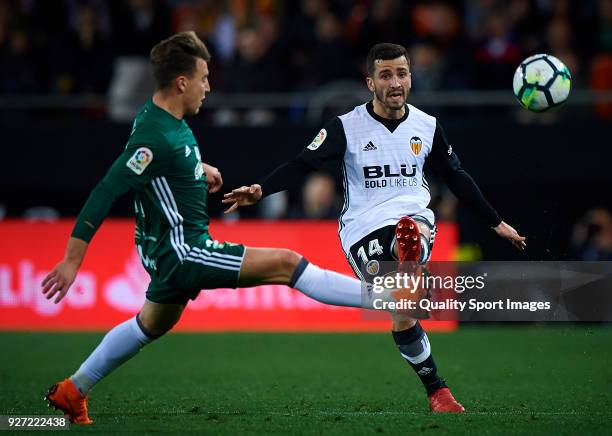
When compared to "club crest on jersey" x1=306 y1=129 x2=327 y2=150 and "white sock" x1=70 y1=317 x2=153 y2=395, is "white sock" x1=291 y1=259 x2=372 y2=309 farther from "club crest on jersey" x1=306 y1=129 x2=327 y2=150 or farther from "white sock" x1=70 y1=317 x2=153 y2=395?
"club crest on jersey" x1=306 y1=129 x2=327 y2=150

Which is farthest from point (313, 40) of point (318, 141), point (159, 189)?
point (159, 189)

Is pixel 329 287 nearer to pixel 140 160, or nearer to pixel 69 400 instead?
pixel 140 160

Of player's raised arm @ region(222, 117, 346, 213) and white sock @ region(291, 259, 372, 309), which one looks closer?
white sock @ region(291, 259, 372, 309)

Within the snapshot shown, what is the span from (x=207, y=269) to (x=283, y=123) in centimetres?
894

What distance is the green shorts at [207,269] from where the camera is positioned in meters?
6.55

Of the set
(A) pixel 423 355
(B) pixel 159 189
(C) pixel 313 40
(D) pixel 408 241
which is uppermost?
(C) pixel 313 40

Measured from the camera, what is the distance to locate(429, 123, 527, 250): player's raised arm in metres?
7.72

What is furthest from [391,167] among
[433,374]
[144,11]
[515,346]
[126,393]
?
[144,11]

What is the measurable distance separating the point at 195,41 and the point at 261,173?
881 centimetres

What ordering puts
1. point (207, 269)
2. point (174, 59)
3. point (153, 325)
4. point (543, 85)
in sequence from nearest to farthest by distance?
1. point (207, 269)
2. point (174, 59)
3. point (153, 325)
4. point (543, 85)

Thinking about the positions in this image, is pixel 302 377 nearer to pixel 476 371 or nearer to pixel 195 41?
pixel 476 371

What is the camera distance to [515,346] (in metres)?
12.5

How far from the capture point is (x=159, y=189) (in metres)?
6.59

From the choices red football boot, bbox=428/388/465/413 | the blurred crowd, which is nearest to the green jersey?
red football boot, bbox=428/388/465/413
